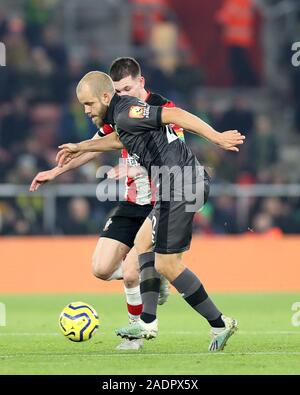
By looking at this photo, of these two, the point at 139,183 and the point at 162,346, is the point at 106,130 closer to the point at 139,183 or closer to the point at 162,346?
the point at 139,183

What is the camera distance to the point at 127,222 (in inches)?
365

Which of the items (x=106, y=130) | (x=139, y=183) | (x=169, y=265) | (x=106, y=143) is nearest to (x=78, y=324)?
(x=169, y=265)

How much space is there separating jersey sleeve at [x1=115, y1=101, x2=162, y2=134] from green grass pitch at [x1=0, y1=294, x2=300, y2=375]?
1601 millimetres

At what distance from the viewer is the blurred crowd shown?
16609 mm

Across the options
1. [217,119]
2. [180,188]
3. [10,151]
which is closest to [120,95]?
[180,188]

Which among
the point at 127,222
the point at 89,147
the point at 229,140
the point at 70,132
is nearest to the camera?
the point at 229,140

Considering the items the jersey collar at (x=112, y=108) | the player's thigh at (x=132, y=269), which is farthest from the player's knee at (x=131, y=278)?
the jersey collar at (x=112, y=108)

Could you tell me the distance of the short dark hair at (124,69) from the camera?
29.7ft

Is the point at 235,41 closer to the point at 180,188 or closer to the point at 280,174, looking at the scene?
the point at 280,174

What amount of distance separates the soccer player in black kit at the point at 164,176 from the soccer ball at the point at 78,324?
426 millimetres

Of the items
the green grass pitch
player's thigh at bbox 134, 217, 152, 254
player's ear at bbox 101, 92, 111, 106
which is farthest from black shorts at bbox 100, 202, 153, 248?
player's ear at bbox 101, 92, 111, 106

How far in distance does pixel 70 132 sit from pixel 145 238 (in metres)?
9.79

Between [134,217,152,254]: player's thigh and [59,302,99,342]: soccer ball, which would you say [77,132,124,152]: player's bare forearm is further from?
[59,302,99,342]: soccer ball

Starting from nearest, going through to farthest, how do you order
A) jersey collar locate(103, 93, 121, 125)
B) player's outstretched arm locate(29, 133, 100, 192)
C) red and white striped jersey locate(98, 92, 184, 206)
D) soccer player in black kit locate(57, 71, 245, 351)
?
soccer player in black kit locate(57, 71, 245, 351) → jersey collar locate(103, 93, 121, 125) → player's outstretched arm locate(29, 133, 100, 192) → red and white striped jersey locate(98, 92, 184, 206)
